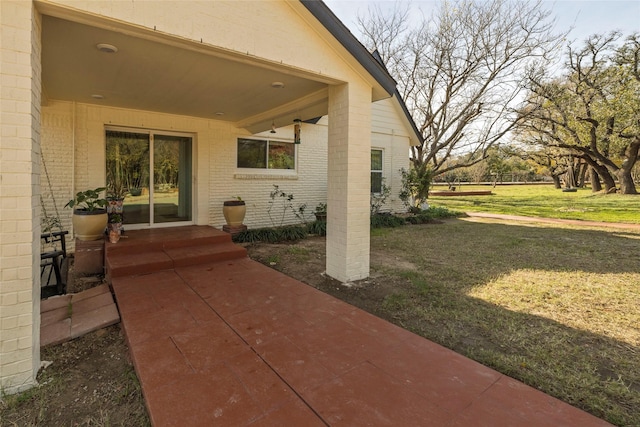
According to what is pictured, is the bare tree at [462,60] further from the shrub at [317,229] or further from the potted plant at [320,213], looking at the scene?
the shrub at [317,229]

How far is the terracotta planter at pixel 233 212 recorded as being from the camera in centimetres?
739

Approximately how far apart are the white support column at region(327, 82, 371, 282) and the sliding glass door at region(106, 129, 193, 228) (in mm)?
4463

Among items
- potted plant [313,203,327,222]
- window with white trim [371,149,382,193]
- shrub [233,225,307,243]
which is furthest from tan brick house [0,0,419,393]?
window with white trim [371,149,382,193]

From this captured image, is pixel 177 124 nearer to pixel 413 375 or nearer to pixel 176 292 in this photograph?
pixel 176 292

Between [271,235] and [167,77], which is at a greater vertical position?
[167,77]

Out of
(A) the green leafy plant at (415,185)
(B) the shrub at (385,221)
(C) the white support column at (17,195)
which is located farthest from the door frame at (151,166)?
(A) the green leafy plant at (415,185)

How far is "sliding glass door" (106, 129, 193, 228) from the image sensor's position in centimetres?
686

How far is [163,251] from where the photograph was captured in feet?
17.6

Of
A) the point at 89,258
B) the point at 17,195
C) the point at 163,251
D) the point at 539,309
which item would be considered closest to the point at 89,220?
the point at 89,258

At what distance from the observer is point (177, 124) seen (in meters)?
7.20

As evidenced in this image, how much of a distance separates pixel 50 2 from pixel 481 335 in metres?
4.89

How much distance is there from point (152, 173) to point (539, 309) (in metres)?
7.59

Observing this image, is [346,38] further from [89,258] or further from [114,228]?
[89,258]

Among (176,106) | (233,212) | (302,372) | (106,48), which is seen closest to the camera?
(302,372)
